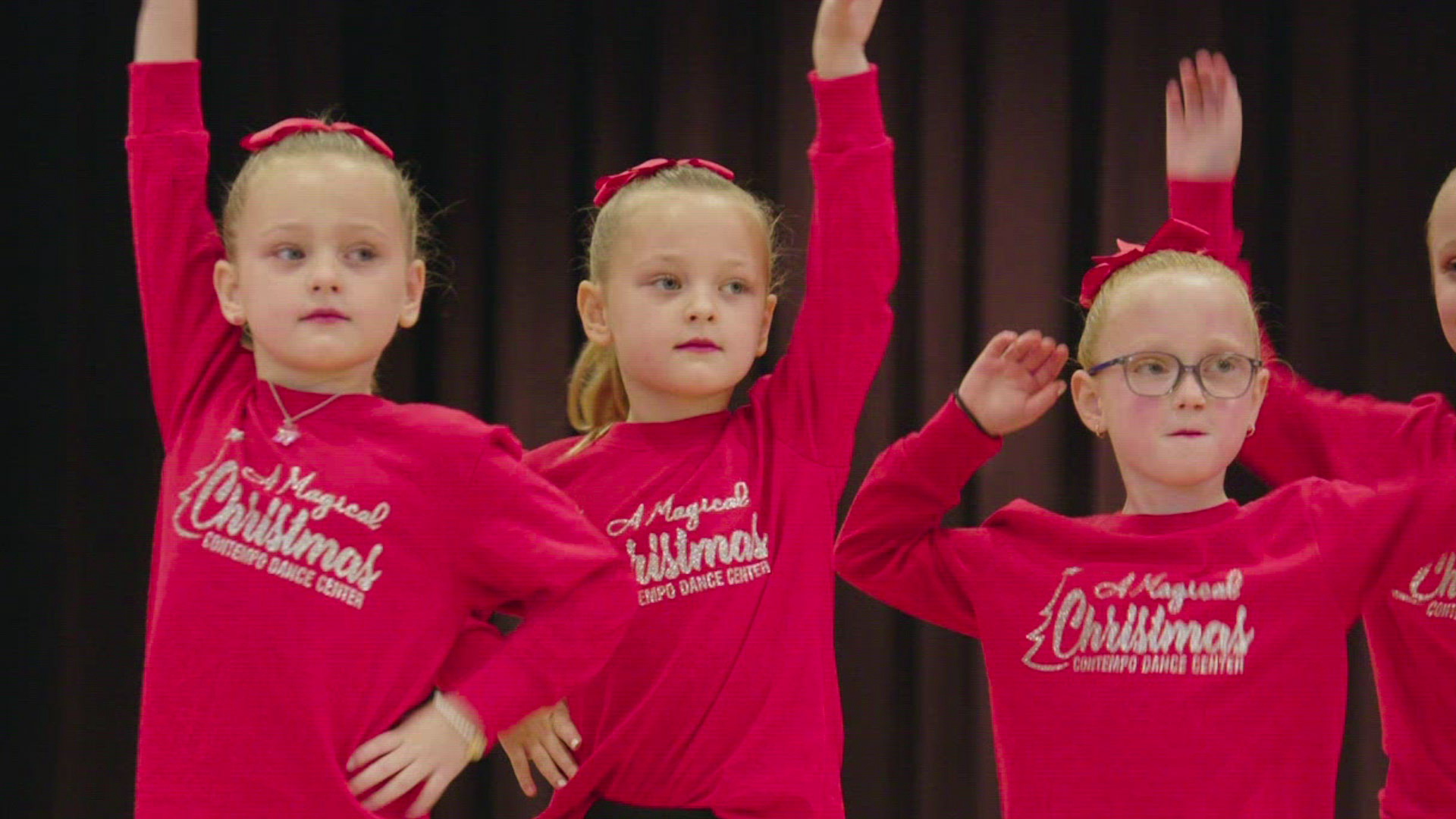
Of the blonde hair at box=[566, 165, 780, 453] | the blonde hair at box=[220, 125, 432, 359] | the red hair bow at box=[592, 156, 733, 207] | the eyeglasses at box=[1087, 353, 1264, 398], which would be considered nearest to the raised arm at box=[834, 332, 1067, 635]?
the eyeglasses at box=[1087, 353, 1264, 398]

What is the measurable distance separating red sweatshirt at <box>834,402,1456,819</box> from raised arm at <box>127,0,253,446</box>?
0.89 meters

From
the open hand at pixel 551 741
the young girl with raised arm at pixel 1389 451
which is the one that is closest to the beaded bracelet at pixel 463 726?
the open hand at pixel 551 741

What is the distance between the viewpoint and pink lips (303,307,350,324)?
69.2 inches

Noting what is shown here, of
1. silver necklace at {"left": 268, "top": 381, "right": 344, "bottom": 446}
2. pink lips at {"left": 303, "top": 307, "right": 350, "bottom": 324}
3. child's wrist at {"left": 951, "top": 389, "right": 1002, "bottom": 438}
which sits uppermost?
pink lips at {"left": 303, "top": 307, "right": 350, "bottom": 324}

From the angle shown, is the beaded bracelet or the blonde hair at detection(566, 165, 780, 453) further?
the blonde hair at detection(566, 165, 780, 453)

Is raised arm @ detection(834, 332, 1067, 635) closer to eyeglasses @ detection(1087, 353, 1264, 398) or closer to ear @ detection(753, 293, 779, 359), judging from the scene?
eyeglasses @ detection(1087, 353, 1264, 398)

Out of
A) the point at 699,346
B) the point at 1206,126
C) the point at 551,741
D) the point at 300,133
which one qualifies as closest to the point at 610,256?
the point at 699,346

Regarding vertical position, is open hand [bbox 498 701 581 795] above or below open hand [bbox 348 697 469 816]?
below

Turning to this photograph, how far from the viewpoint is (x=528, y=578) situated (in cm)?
173

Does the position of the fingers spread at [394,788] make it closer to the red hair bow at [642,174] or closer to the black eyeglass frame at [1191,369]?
the red hair bow at [642,174]

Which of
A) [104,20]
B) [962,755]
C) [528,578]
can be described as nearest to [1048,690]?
[528,578]

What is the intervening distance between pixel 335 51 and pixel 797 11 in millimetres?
1025

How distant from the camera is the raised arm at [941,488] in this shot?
1.91 meters

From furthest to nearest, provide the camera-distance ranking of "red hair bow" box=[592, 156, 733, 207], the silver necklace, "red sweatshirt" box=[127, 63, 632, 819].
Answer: "red hair bow" box=[592, 156, 733, 207], the silver necklace, "red sweatshirt" box=[127, 63, 632, 819]
